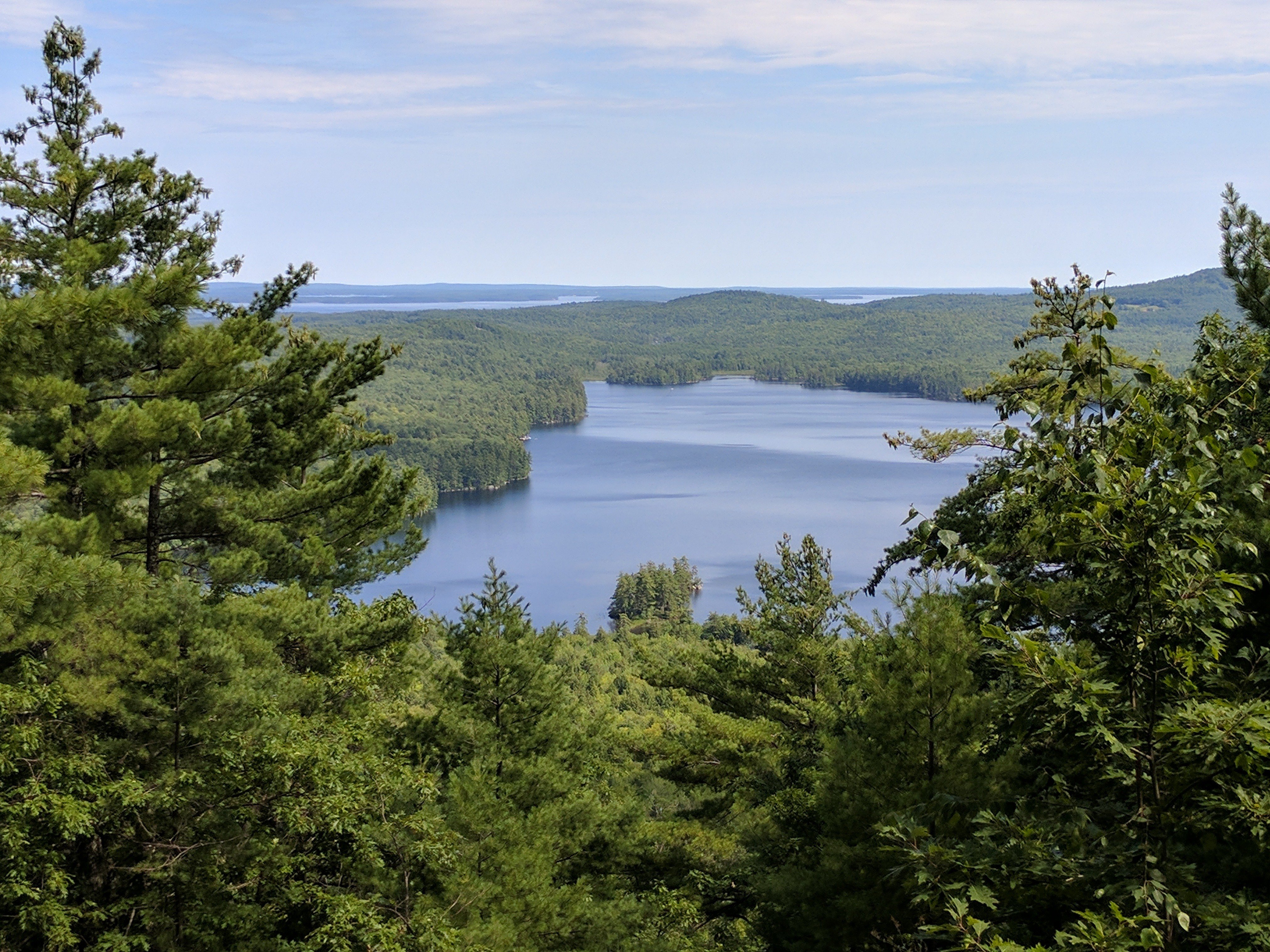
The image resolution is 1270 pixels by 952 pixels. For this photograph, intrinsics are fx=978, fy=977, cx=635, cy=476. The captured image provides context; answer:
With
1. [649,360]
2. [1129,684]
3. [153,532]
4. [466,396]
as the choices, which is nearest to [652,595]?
[153,532]

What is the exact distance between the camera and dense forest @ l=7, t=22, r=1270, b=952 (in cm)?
253

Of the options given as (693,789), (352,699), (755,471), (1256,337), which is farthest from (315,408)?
(755,471)

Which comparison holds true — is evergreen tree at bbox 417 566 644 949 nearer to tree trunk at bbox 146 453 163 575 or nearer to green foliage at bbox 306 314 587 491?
tree trunk at bbox 146 453 163 575

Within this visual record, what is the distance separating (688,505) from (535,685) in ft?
203

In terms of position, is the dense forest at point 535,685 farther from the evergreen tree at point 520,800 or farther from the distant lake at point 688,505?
the distant lake at point 688,505

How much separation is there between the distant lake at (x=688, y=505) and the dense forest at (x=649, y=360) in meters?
6.66

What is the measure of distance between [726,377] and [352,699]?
16288cm

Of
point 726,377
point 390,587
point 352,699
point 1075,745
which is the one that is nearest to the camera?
point 1075,745

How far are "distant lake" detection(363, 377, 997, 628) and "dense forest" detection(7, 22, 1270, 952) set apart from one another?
75.7 feet

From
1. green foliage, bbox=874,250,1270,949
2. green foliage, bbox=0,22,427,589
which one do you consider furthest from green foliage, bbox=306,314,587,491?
green foliage, bbox=874,250,1270,949

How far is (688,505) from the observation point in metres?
70.2

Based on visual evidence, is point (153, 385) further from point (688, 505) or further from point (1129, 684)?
point (688, 505)

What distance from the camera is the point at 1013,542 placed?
588 centimetres

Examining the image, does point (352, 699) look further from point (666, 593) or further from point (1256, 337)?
point (666, 593)
